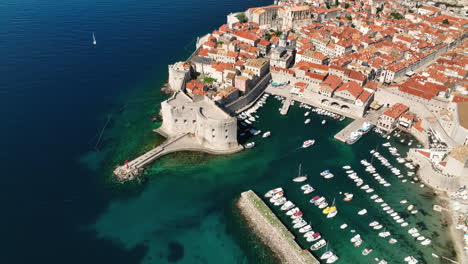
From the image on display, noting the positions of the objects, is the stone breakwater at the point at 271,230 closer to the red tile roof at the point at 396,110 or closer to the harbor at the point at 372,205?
the harbor at the point at 372,205

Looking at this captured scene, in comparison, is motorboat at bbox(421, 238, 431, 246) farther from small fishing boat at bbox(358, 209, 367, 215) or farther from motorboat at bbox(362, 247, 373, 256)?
small fishing boat at bbox(358, 209, 367, 215)

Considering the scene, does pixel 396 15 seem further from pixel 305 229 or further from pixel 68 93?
pixel 68 93

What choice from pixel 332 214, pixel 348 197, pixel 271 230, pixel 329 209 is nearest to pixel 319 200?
pixel 329 209

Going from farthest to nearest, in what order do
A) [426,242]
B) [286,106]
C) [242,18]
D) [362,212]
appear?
[242,18]
[286,106]
[362,212]
[426,242]

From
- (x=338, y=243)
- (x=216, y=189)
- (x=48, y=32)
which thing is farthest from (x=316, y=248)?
(x=48, y=32)

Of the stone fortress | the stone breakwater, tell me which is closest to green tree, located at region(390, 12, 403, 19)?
the stone fortress

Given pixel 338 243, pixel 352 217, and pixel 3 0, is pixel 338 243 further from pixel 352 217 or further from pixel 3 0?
pixel 3 0

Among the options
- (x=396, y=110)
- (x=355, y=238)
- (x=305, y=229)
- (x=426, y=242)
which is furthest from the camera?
(x=396, y=110)
